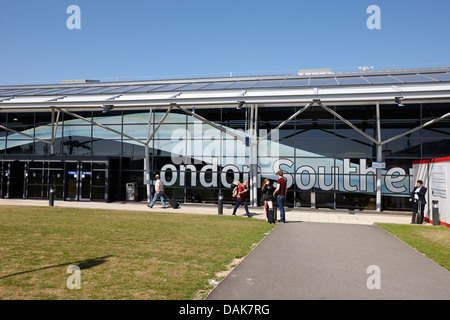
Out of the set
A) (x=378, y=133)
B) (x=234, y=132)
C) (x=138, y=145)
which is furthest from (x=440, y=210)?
(x=138, y=145)

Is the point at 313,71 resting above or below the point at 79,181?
above

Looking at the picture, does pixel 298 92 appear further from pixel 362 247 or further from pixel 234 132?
pixel 362 247

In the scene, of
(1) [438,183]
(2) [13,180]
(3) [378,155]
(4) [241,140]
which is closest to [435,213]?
(1) [438,183]

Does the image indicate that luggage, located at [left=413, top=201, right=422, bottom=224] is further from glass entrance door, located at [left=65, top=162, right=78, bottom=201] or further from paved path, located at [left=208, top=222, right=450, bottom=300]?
glass entrance door, located at [left=65, top=162, right=78, bottom=201]

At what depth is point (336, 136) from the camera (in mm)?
18344

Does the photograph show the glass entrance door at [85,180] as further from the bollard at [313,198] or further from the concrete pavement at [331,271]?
the concrete pavement at [331,271]

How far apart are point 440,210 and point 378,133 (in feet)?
16.8

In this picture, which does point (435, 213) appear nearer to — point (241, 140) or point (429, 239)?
point (429, 239)

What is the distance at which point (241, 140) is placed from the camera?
19500mm

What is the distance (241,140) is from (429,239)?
38.8ft

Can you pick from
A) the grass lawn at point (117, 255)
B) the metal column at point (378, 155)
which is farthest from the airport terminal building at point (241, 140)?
the grass lawn at point (117, 255)

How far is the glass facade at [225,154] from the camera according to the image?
57.5ft

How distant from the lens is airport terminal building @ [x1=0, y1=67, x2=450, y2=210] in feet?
52.6
